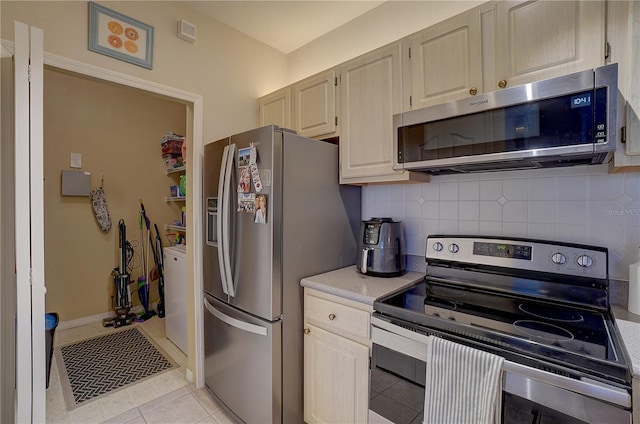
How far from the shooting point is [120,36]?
177cm

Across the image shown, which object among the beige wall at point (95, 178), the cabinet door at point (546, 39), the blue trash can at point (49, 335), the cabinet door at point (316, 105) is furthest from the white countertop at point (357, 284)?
the beige wall at point (95, 178)

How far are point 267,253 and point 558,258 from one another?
4.33 feet

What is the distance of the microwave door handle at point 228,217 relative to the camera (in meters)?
1.73

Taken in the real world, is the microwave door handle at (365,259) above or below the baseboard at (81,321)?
above

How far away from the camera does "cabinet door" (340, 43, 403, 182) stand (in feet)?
5.38

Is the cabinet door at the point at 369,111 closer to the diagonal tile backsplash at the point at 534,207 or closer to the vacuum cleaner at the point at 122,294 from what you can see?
the diagonal tile backsplash at the point at 534,207

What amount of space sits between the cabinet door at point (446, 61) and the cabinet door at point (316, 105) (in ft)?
1.72

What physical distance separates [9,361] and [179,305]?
1238mm

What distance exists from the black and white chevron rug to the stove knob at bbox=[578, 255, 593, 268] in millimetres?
2714

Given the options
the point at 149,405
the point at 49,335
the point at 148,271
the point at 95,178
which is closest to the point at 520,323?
the point at 149,405

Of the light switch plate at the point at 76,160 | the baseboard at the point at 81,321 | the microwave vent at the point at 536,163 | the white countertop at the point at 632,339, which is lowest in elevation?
the baseboard at the point at 81,321

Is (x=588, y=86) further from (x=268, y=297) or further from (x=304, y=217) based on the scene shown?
(x=268, y=297)

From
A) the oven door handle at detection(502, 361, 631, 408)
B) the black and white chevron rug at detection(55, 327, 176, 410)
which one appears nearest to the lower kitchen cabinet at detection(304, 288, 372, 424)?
the oven door handle at detection(502, 361, 631, 408)

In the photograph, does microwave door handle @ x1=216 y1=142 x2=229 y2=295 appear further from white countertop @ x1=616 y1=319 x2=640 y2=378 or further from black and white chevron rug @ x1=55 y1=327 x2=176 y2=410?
white countertop @ x1=616 y1=319 x2=640 y2=378
